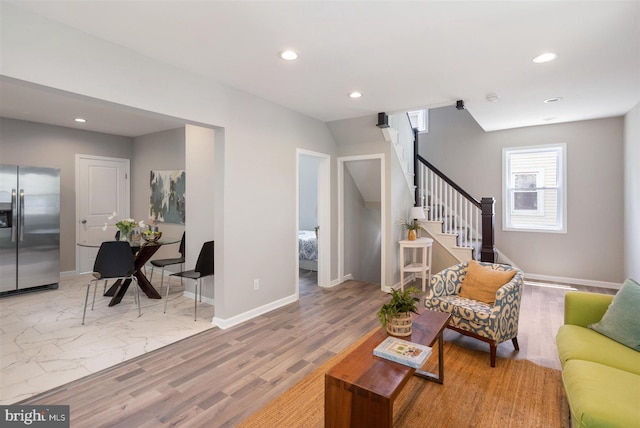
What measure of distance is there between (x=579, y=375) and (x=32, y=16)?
13.0 feet

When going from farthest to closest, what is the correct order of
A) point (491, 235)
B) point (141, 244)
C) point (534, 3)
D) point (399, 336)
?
1. point (491, 235)
2. point (141, 244)
3. point (399, 336)
4. point (534, 3)

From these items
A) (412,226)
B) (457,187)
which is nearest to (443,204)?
(457,187)

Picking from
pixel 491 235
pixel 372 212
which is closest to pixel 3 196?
pixel 372 212

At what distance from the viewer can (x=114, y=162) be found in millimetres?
6168

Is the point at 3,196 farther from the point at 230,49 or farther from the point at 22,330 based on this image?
the point at 230,49

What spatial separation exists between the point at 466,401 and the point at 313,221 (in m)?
5.11

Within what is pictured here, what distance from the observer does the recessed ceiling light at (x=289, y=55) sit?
8.46 ft

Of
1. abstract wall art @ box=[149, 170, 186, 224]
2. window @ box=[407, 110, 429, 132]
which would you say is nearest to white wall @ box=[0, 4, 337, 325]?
abstract wall art @ box=[149, 170, 186, 224]

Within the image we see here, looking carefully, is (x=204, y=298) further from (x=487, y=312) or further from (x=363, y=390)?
(x=487, y=312)

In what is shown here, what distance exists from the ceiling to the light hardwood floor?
2.19 m

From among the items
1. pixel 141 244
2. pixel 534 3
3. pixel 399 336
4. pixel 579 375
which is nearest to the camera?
pixel 579 375

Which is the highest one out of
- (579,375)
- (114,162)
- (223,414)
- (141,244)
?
(114,162)

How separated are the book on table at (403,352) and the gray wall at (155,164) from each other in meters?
4.51

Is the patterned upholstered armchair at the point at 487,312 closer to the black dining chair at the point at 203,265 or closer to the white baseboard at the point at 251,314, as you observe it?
the white baseboard at the point at 251,314
